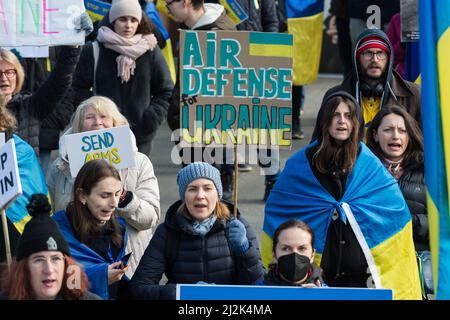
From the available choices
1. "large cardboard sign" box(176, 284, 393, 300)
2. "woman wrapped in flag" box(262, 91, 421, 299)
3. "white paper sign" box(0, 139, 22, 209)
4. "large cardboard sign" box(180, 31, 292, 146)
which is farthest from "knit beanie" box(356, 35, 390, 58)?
"large cardboard sign" box(176, 284, 393, 300)

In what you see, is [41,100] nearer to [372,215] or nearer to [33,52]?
[33,52]

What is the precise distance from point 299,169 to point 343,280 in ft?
2.21

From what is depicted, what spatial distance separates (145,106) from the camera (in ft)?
33.2

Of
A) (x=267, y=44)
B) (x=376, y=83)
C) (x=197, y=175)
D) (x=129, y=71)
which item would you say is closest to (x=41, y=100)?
(x=129, y=71)

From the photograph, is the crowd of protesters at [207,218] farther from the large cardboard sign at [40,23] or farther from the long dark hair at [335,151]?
the large cardboard sign at [40,23]

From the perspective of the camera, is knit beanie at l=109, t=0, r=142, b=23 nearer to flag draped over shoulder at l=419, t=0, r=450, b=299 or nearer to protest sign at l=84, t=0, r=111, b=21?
protest sign at l=84, t=0, r=111, b=21

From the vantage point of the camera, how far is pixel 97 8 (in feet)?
37.9

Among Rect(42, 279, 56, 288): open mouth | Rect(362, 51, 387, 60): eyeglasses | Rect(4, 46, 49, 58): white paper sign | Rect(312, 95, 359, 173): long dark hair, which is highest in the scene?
Rect(4, 46, 49, 58): white paper sign

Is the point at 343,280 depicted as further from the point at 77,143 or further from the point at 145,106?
the point at 145,106

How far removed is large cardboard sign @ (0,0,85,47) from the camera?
28.1ft

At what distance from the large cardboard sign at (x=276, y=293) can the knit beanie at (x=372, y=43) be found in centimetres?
376

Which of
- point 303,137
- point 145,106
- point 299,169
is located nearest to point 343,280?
point 299,169

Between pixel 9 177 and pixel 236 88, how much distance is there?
245cm
